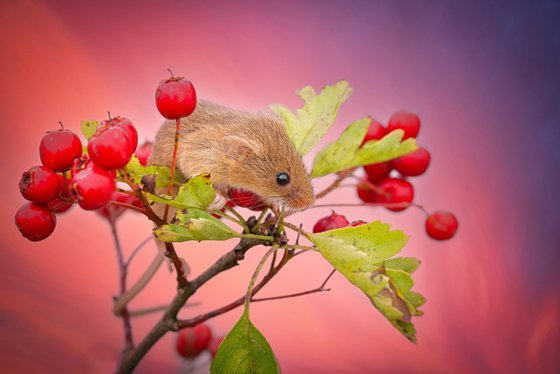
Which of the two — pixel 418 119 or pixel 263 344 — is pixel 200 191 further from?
pixel 418 119

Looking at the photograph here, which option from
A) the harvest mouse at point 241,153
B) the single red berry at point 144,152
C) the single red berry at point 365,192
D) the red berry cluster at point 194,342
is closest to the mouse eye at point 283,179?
the harvest mouse at point 241,153

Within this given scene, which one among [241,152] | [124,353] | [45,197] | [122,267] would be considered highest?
[241,152]

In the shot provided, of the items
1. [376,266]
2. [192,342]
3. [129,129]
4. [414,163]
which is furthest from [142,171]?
[192,342]

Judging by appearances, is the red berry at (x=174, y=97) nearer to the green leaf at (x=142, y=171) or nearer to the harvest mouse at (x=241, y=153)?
the green leaf at (x=142, y=171)

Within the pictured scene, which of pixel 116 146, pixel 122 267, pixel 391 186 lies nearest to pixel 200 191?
pixel 116 146

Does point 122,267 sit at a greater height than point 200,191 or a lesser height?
lesser

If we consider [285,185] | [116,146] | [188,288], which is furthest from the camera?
[285,185]

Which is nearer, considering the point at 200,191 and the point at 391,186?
the point at 200,191

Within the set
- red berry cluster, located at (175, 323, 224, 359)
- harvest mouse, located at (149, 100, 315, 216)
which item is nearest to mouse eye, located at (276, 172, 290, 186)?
harvest mouse, located at (149, 100, 315, 216)
